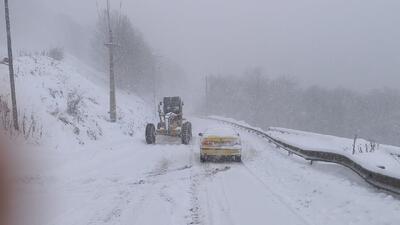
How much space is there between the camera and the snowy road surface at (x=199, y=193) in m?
8.58

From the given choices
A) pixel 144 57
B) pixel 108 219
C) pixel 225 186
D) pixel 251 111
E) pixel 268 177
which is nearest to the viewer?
pixel 108 219

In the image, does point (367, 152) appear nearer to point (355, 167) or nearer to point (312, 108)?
point (355, 167)

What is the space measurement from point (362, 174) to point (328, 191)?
105 cm

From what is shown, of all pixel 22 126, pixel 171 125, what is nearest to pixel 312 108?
pixel 171 125

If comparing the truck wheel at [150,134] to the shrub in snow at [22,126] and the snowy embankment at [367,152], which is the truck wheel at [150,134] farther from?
the snowy embankment at [367,152]

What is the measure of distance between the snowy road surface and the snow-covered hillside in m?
2.21

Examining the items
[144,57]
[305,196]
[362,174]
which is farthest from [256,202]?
[144,57]

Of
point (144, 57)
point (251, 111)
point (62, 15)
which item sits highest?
point (62, 15)

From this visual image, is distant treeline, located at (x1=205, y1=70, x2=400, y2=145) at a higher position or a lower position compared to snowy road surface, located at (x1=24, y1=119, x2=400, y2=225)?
lower

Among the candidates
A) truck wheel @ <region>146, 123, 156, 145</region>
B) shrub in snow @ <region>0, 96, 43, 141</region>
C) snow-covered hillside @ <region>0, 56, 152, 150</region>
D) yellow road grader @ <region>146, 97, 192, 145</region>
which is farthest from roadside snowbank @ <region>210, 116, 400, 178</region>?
shrub in snow @ <region>0, 96, 43, 141</region>

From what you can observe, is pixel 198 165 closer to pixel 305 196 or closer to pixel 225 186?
pixel 225 186

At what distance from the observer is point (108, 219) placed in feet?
27.7

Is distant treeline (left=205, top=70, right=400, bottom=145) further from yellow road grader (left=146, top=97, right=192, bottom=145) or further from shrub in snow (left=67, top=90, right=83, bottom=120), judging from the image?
shrub in snow (left=67, top=90, right=83, bottom=120)

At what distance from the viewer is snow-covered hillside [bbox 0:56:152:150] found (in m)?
19.0
